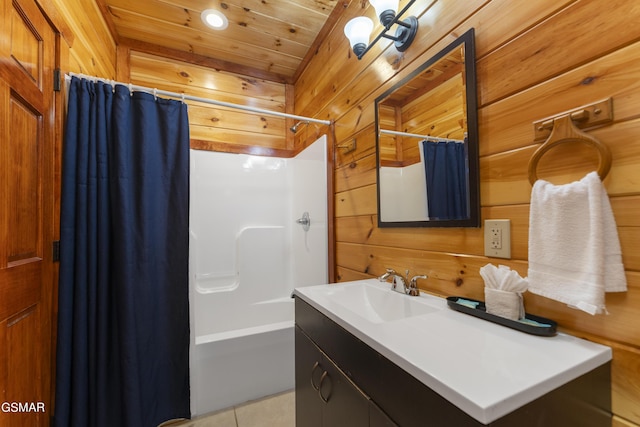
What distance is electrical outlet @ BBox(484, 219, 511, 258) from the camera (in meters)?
0.86

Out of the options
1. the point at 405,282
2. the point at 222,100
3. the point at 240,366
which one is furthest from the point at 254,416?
the point at 222,100

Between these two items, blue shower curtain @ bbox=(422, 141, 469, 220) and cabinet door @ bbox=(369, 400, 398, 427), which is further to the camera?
blue shower curtain @ bbox=(422, 141, 469, 220)

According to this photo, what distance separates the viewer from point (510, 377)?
0.53 metres

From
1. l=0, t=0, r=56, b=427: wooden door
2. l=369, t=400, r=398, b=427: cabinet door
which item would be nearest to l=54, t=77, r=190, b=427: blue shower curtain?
l=0, t=0, r=56, b=427: wooden door

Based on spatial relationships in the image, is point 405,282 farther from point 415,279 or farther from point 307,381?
point 307,381

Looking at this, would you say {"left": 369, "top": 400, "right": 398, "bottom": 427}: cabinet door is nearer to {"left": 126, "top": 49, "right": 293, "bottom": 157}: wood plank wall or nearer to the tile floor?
the tile floor

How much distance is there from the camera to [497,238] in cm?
89

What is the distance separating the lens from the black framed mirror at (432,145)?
98cm

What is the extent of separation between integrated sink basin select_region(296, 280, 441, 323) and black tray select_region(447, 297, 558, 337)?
0.11 metres

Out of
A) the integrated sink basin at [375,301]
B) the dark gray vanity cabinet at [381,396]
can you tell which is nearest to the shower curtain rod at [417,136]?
the integrated sink basin at [375,301]

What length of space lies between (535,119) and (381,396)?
0.89 meters

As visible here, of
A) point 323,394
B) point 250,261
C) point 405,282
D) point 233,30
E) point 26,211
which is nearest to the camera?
point 323,394

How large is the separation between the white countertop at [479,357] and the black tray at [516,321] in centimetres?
1

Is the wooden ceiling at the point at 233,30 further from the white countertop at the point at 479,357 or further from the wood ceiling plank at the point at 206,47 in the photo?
the white countertop at the point at 479,357
